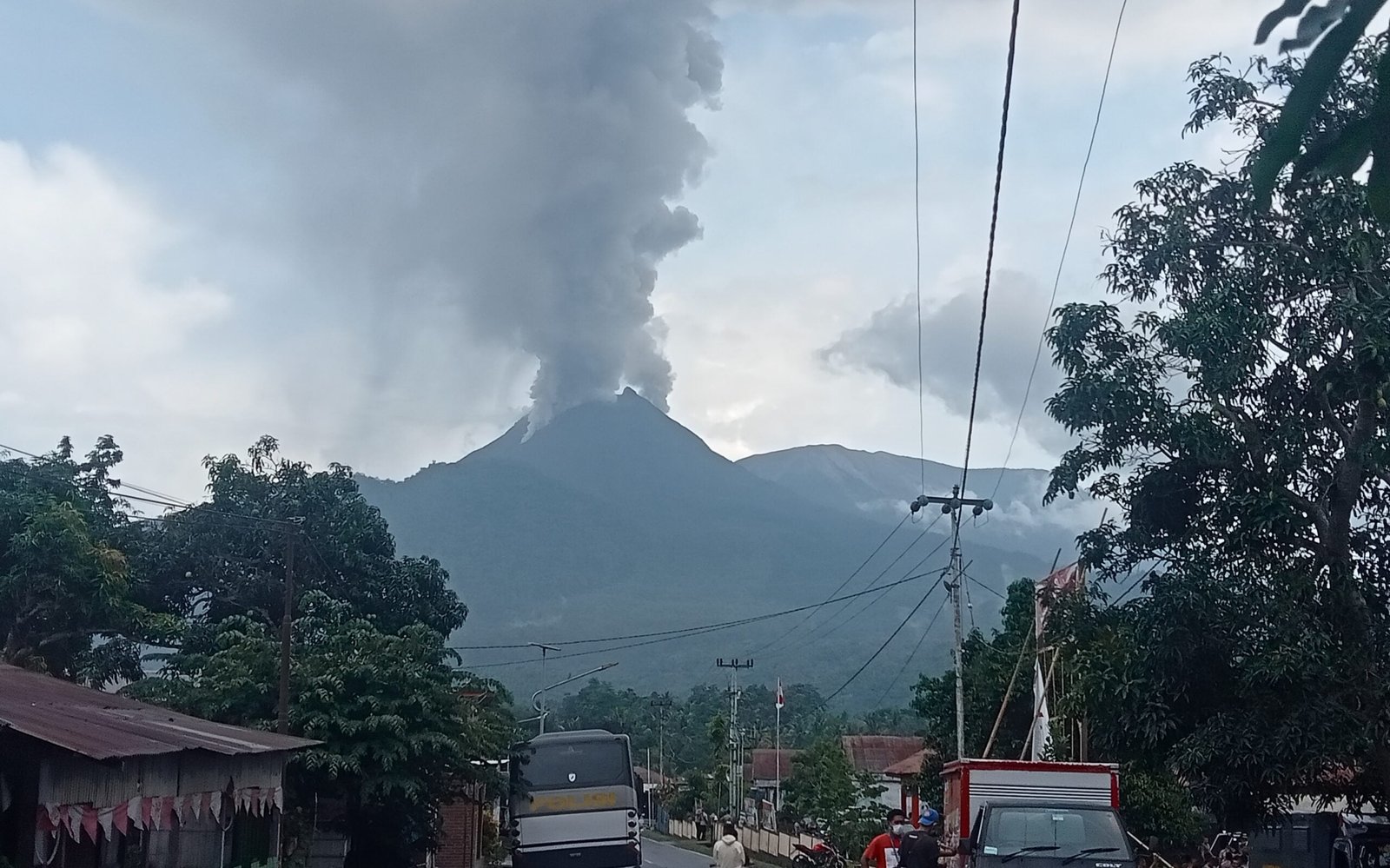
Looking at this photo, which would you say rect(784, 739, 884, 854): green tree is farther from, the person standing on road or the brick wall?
the person standing on road

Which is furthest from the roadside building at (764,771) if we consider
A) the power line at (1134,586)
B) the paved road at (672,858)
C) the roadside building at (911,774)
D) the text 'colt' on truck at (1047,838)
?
the text 'colt' on truck at (1047,838)

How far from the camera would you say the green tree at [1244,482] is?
15586 mm

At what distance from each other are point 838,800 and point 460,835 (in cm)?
1121

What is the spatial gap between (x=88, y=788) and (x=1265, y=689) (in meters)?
12.7

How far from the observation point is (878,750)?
242ft

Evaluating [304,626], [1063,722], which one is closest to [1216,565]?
[1063,722]

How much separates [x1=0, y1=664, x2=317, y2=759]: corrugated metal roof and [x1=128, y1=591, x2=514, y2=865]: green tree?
3.73 m

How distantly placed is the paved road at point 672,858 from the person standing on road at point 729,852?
21594mm

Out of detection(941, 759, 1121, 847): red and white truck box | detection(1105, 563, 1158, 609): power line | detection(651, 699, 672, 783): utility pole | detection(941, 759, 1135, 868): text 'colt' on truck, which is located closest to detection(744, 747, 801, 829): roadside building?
detection(651, 699, 672, 783): utility pole

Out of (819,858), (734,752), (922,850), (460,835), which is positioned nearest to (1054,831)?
(922,850)

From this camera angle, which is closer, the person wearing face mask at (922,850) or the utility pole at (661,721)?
the person wearing face mask at (922,850)

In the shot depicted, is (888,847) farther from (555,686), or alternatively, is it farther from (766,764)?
(766,764)

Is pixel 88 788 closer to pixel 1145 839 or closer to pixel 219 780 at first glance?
pixel 219 780

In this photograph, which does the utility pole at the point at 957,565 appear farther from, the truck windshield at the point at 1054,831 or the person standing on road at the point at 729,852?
the truck windshield at the point at 1054,831
